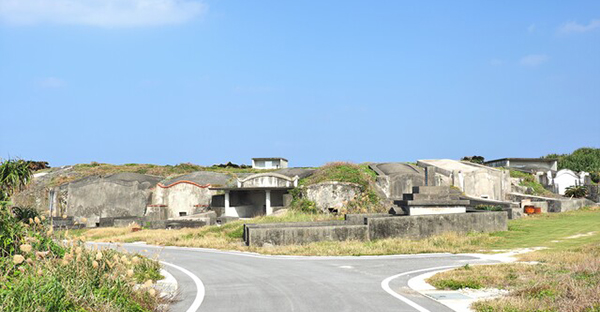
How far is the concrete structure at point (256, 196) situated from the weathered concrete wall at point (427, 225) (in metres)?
16.0

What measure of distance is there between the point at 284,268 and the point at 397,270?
3383mm

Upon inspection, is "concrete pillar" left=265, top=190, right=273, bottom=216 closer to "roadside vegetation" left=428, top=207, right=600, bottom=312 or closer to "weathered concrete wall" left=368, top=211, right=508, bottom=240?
"weathered concrete wall" left=368, top=211, right=508, bottom=240

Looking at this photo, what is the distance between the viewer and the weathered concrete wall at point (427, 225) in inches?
931

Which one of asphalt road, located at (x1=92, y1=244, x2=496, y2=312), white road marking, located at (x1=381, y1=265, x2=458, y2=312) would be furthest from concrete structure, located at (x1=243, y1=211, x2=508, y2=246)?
white road marking, located at (x1=381, y1=265, x2=458, y2=312)

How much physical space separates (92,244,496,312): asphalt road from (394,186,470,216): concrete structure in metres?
6.80

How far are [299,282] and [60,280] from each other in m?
5.84

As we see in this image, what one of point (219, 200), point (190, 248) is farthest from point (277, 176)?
point (190, 248)

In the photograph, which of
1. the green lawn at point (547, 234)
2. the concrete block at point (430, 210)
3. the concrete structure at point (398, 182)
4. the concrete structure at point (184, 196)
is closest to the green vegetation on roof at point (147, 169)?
the concrete structure at point (184, 196)

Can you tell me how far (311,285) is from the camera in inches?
497

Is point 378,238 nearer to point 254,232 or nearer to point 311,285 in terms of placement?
point 254,232

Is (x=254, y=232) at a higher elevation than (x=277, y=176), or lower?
lower

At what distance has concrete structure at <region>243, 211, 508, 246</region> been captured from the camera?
899 inches

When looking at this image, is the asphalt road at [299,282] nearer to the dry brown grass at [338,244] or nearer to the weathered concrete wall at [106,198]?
the dry brown grass at [338,244]

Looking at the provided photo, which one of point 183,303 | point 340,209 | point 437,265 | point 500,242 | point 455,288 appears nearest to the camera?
Result: point 183,303
